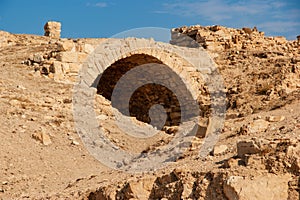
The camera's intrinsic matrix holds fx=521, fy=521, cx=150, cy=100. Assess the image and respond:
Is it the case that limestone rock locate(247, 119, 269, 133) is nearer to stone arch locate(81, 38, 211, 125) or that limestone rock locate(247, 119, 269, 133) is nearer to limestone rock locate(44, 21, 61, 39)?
stone arch locate(81, 38, 211, 125)

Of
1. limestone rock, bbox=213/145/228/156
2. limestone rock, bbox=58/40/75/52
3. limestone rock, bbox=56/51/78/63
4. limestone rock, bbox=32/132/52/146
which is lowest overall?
limestone rock, bbox=213/145/228/156

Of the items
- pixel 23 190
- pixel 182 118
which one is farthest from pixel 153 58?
pixel 23 190

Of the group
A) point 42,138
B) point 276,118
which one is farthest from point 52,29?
point 276,118

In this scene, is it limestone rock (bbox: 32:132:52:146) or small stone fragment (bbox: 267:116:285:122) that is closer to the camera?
small stone fragment (bbox: 267:116:285:122)

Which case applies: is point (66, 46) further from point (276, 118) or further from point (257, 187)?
point (257, 187)

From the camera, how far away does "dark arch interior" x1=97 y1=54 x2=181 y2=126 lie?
49.0 ft

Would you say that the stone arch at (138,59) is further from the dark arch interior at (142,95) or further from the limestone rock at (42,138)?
the limestone rock at (42,138)

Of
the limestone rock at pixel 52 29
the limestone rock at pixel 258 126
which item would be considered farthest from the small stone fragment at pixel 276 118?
the limestone rock at pixel 52 29

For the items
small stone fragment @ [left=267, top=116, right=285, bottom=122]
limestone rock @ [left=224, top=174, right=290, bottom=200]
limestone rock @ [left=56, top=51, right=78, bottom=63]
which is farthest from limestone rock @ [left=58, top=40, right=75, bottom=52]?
limestone rock @ [left=224, top=174, right=290, bottom=200]

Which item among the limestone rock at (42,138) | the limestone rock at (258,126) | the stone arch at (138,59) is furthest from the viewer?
the stone arch at (138,59)

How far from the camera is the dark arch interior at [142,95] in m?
14.9

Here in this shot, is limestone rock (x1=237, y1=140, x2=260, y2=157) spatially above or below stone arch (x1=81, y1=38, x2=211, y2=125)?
below

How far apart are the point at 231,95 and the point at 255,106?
1.72 m

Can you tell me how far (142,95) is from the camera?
16297 millimetres
